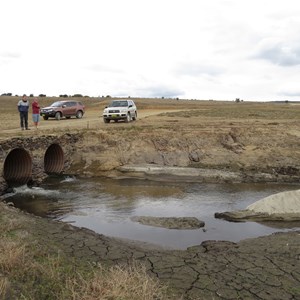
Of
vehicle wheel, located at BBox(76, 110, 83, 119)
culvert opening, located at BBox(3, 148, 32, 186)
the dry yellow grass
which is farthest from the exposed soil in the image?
vehicle wheel, located at BBox(76, 110, 83, 119)

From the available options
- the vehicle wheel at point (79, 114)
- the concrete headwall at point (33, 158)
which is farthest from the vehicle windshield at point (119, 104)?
the concrete headwall at point (33, 158)

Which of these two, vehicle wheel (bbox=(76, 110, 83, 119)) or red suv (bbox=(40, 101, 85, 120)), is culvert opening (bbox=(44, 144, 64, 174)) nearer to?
red suv (bbox=(40, 101, 85, 120))

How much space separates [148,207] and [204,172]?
6068 mm

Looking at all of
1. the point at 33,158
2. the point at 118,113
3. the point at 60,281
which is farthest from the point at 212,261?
the point at 118,113

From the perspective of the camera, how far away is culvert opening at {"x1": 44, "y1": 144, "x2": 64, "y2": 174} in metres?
20.2

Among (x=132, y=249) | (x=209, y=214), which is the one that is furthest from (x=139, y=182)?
(x=132, y=249)

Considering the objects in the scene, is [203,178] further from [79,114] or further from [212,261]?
[79,114]

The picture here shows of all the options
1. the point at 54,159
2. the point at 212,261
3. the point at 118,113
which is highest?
the point at 118,113

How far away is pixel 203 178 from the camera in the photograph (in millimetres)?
18906

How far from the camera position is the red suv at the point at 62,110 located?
3281cm

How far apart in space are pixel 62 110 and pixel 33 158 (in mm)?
14739

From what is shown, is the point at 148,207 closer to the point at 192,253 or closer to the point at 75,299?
the point at 192,253

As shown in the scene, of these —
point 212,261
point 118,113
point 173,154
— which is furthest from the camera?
point 118,113

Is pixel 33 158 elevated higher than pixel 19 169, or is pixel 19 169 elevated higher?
pixel 33 158
